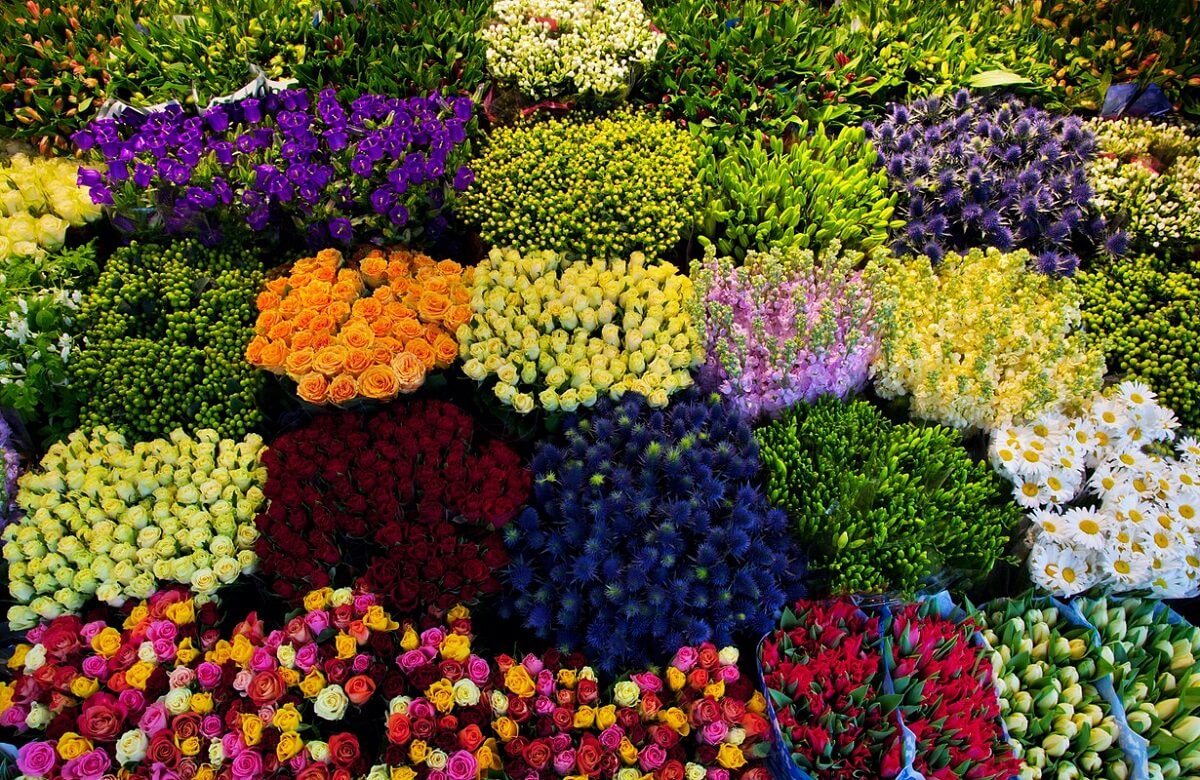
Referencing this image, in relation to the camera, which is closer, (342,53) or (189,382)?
(189,382)

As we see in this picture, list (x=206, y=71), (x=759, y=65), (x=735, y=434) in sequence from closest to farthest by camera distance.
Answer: (x=735, y=434) < (x=206, y=71) < (x=759, y=65)

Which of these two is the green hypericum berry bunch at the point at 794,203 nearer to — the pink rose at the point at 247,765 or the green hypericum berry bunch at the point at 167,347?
the green hypericum berry bunch at the point at 167,347

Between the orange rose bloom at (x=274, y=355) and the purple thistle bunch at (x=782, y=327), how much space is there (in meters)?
1.30

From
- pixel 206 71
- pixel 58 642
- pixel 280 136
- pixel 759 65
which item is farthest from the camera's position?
pixel 759 65

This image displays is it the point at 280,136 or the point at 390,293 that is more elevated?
the point at 280,136

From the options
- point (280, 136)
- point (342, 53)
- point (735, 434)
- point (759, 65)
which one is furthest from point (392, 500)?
point (759, 65)

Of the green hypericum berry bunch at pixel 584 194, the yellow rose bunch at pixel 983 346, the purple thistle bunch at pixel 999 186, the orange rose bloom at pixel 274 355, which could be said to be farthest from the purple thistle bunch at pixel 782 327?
the orange rose bloom at pixel 274 355

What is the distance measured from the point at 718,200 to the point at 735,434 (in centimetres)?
95

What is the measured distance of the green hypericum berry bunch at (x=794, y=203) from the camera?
2.77 m

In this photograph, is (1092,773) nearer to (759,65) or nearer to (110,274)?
(759,65)

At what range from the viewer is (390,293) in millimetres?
2555

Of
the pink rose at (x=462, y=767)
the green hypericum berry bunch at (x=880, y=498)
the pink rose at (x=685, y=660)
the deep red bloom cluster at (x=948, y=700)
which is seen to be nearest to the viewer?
A: the pink rose at (x=462, y=767)

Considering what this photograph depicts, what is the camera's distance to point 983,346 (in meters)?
2.52

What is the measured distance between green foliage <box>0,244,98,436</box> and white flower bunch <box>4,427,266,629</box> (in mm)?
194
